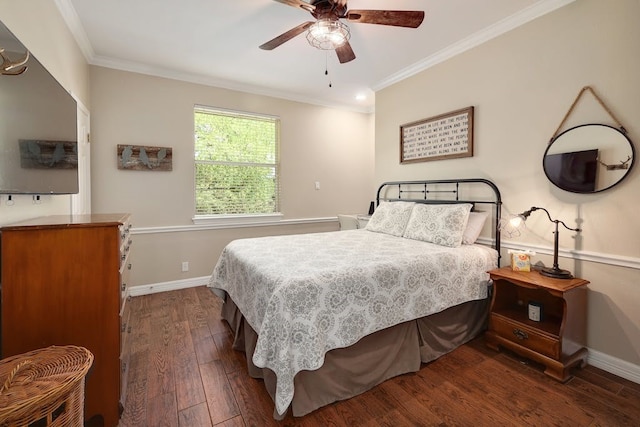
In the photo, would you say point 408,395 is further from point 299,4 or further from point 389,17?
point 299,4

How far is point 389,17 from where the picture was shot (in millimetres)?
1933

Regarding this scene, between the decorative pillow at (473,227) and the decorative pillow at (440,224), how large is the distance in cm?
14

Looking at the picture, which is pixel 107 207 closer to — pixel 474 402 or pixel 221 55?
pixel 221 55

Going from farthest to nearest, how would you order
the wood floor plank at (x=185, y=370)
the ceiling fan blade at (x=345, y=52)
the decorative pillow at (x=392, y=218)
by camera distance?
1. the decorative pillow at (x=392, y=218)
2. the ceiling fan blade at (x=345, y=52)
3. the wood floor plank at (x=185, y=370)

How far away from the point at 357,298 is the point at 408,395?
0.68m

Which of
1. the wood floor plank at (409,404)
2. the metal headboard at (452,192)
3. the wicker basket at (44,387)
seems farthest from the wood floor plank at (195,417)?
the metal headboard at (452,192)

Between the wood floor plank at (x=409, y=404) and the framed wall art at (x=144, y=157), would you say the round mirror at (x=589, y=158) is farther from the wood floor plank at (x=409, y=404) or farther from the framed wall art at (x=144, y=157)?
the framed wall art at (x=144, y=157)

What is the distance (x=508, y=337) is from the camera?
→ 2205 millimetres

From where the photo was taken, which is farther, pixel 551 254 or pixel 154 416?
pixel 551 254

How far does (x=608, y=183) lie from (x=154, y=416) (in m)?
3.25

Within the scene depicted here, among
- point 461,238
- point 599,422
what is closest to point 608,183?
point 461,238

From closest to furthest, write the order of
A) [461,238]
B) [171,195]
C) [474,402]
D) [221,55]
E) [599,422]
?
[599,422] < [474,402] < [461,238] < [221,55] < [171,195]

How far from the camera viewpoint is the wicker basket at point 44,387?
33.4 inches

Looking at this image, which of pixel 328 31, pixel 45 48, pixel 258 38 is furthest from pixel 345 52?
pixel 45 48
